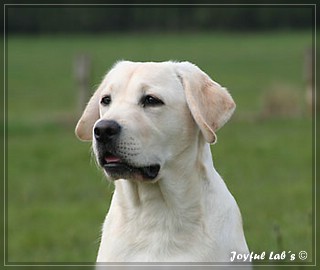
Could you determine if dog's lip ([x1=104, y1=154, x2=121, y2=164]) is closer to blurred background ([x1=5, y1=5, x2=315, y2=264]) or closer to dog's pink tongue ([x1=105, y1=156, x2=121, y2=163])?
dog's pink tongue ([x1=105, y1=156, x2=121, y2=163])

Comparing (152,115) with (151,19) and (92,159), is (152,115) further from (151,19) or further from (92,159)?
(151,19)

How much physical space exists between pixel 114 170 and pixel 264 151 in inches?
420

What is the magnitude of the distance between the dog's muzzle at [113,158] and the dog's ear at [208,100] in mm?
372

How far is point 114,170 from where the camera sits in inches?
180

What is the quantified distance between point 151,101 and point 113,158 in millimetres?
396

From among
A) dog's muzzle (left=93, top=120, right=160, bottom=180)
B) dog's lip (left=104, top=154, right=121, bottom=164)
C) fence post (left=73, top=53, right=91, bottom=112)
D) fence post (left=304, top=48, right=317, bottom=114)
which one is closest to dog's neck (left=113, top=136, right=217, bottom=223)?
dog's muzzle (left=93, top=120, right=160, bottom=180)

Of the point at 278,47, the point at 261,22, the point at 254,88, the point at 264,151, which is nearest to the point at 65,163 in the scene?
the point at 264,151

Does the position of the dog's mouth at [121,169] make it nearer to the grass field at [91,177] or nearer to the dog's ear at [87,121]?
the dog's ear at [87,121]

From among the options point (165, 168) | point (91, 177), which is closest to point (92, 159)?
point (165, 168)

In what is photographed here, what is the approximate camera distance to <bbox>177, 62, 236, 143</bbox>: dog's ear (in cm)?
472

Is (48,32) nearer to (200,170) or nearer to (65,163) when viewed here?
(65,163)

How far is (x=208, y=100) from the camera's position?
477cm

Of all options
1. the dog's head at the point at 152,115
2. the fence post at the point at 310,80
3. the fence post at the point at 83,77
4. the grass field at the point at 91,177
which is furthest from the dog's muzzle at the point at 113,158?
the fence post at the point at 83,77

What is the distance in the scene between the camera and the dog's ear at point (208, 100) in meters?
4.72
